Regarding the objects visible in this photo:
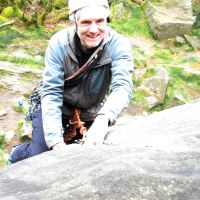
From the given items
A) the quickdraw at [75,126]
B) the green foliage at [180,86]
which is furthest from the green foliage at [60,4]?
the quickdraw at [75,126]

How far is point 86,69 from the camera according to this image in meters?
3.75

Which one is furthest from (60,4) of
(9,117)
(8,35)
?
(9,117)

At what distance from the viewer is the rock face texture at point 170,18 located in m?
15.4

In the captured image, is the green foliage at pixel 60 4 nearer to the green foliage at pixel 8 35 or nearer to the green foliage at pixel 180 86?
the green foliage at pixel 8 35

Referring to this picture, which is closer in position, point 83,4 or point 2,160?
point 83,4

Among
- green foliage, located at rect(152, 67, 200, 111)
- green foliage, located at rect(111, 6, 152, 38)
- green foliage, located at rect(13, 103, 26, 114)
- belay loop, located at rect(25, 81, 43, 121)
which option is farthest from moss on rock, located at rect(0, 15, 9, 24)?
belay loop, located at rect(25, 81, 43, 121)

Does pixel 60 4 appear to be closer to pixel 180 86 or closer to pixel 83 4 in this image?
pixel 180 86

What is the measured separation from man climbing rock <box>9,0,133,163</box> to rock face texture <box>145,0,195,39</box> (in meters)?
11.8

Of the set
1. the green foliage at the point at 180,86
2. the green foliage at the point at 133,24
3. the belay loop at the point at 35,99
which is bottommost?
the green foliage at the point at 180,86

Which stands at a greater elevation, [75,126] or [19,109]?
[75,126]

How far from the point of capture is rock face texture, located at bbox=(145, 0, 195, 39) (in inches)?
606

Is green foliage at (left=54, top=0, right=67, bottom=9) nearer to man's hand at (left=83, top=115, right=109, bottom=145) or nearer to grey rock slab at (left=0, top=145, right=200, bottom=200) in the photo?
man's hand at (left=83, top=115, right=109, bottom=145)

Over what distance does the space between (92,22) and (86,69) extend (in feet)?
1.37

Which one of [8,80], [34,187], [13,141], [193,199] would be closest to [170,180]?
[193,199]
